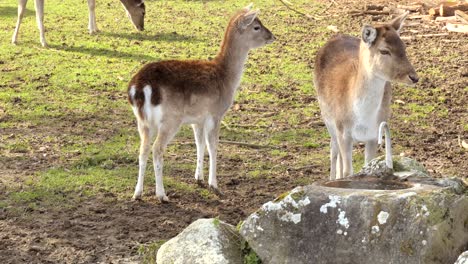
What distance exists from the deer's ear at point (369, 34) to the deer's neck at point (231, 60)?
5.25 feet

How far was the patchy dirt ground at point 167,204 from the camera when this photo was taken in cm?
666

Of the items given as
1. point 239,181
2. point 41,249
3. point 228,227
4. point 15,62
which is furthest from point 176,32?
point 228,227

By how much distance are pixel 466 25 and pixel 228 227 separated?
9.31 metres

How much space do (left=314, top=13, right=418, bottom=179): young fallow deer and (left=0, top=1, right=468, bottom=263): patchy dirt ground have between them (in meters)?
0.93

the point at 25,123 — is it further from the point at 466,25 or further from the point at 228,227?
the point at 466,25

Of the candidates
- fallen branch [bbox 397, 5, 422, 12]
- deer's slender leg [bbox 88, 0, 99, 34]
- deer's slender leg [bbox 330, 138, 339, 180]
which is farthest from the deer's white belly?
fallen branch [bbox 397, 5, 422, 12]

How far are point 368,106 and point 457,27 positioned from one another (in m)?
7.44

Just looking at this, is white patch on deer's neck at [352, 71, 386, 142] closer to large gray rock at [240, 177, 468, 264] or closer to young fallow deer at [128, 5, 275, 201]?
young fallow deer at [128, 5, 275, 201]

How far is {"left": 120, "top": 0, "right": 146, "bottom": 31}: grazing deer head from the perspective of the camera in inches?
574

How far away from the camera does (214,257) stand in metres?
5.27

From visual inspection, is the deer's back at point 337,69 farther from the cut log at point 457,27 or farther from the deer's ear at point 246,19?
the cut log at point 457,27

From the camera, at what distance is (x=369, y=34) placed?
22.5 ft

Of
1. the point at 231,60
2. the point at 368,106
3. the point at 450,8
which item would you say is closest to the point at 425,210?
the point at 368,106

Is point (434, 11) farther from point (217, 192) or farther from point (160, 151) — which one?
point (160, 151)
